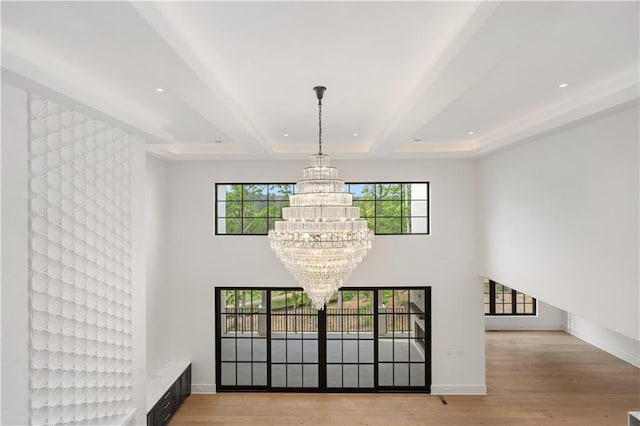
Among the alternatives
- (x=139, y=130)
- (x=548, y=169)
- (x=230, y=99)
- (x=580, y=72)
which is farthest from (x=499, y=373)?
(x=139, y=130)

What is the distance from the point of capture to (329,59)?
2623mm

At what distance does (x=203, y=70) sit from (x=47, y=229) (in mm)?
1844

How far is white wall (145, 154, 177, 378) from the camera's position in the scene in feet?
18.0

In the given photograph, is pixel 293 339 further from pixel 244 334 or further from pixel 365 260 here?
pixel 365 260

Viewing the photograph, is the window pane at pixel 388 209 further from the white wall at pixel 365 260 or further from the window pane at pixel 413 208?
the white wall at pixel 365 260

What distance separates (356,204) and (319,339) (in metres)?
2.75

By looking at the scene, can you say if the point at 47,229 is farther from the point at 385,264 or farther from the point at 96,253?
the point at 385,264

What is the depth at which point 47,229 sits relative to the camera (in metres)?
2.67

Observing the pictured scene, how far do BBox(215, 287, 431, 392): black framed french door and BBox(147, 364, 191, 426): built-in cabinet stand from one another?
1.90ft

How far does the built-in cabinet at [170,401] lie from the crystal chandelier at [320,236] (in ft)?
11.3

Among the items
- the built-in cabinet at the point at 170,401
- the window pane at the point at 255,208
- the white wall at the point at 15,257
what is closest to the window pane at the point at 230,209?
the window pane at the point at 255,208

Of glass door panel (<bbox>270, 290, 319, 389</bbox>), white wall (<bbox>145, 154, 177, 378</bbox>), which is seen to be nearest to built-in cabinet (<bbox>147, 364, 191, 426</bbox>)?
white wall (<bbox>145, 154, 177, 378</bbox>)

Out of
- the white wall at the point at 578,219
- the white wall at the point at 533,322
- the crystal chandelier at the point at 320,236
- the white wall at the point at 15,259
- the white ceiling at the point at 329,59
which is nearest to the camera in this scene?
the white ceiling at the point at 329,59

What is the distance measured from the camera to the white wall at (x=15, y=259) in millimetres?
2318
